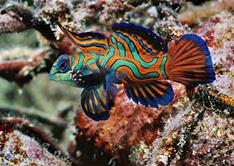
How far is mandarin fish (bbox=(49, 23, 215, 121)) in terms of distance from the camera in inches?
71.4

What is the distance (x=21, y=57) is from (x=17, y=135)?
1628mm

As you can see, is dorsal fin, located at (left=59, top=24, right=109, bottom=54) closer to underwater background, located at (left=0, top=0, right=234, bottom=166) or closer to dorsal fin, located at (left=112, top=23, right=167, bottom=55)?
dorsal fin, located at (left=112, top=23, right=167, bottom=55)

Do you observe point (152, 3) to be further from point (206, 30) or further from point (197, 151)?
point (197, 151)

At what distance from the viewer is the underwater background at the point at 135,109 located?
2.08 m

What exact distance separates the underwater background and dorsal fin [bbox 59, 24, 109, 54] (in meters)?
0.63

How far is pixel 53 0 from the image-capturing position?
289 centimetres

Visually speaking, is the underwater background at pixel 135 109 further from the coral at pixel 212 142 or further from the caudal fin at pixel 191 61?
the caudal fin at pixel 191 61

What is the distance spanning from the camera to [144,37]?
185 centimetres

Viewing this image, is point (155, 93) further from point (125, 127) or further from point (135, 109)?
point (125, 127)

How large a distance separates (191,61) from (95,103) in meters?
0.67

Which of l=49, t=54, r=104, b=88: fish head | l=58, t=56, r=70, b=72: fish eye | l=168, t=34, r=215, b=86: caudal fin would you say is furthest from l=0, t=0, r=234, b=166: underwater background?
l=58, t=56, r=70, b=72: fish eye

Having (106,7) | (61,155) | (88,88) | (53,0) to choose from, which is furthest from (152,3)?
(61,155)

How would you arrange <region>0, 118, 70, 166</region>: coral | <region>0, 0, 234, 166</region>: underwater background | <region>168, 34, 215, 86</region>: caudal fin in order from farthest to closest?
<region>0, 118, 70, 166</region>: coral → <region>0, 0, 234, 166</region>: underwater background → <region>168, 34, 215, 86</region>: caudal fin

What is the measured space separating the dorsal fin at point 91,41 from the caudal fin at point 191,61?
384 millimetres
